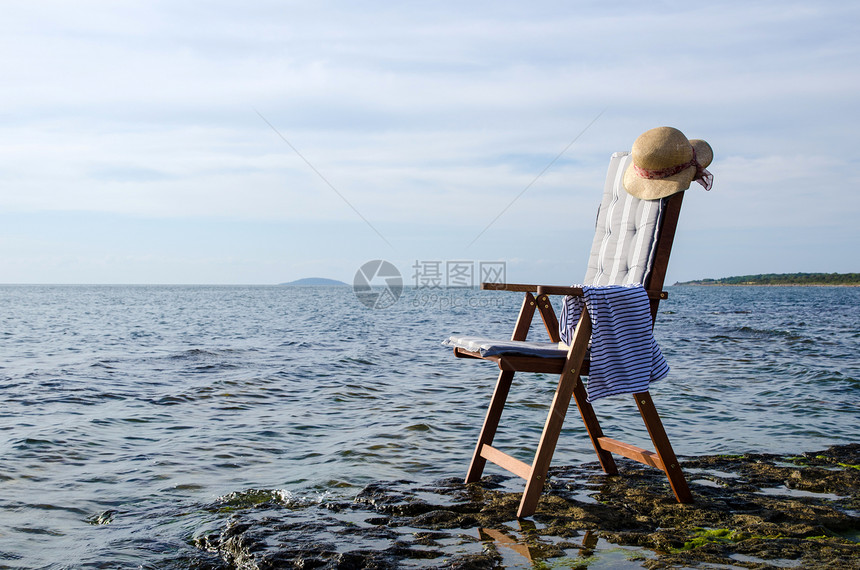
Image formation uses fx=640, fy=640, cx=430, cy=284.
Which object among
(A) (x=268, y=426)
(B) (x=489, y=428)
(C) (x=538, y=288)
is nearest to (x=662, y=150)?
(C) (x=538, y=288)

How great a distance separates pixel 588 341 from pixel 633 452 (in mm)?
765

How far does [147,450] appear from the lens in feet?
15.1

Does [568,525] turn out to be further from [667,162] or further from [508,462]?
[667,162]

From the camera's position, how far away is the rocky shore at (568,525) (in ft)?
8.46

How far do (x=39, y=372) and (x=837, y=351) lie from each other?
12.6 metres

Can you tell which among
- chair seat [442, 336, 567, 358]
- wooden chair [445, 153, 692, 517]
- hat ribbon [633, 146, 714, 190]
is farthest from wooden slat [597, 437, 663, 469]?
hat ribbon [633, 146, 714, 190]

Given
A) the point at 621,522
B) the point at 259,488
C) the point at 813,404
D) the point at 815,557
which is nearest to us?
the point at 815,557

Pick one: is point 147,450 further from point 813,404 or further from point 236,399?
point 813,404

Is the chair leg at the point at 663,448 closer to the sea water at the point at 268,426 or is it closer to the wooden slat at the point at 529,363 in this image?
the wooden slat at the point at 529,363

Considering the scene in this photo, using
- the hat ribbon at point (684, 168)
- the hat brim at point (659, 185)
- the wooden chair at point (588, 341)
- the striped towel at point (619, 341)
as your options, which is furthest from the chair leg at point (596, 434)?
the hat ribbon at point (684, 168)

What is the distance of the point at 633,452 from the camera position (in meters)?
3.49

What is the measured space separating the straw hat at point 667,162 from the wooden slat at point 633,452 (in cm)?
137

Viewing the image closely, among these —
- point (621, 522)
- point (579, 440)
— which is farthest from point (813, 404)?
point (621, 522)

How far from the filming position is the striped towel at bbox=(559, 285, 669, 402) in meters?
3.10
